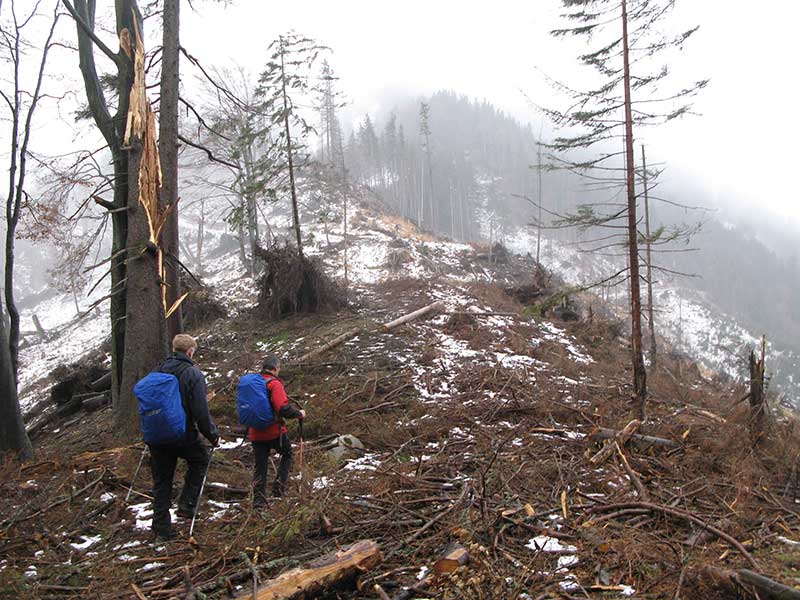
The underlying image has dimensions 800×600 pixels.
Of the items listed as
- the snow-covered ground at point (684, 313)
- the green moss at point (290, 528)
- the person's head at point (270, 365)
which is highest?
the person's head at point (270, 365)

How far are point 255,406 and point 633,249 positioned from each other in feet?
22.8

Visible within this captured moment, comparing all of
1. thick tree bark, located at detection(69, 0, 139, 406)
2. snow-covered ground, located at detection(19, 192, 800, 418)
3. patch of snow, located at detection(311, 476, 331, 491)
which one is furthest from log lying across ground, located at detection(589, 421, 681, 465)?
thick tree bark, located at detection(69, 0, 139, 406)

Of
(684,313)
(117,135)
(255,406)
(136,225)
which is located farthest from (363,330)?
(684,313)

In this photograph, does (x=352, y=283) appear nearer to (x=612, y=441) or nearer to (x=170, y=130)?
(x=170, y=130)

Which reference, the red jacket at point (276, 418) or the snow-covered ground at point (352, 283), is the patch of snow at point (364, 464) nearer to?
the red jacket at point (276, 418)

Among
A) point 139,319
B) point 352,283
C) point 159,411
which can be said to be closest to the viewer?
point 159,411

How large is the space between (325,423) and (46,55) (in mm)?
11517

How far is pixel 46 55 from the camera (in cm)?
1088

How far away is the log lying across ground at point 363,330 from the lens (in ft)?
36.1

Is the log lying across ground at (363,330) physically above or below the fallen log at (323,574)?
below

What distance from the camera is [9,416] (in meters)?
7.15

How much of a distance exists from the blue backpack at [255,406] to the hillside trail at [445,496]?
2.68 feet

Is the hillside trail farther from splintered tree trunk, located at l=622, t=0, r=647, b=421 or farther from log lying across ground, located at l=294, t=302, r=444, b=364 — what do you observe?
splintered tree trunk, located at l=622, t=0, r=647, b=421

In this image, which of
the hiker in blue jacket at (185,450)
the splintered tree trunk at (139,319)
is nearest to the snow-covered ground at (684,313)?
the splintered tree trunk at (139,319)
